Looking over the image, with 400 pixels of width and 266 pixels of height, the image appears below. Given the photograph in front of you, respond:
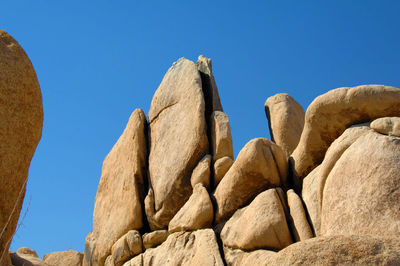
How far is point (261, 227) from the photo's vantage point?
9.03 meters

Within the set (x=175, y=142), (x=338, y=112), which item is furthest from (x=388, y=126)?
(x=175, y=142)

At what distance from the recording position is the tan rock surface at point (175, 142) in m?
12.2

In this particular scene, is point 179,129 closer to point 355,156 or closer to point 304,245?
point 355,156

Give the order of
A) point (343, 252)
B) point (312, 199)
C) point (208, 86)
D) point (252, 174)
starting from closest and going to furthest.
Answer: point (343, 252), point (312, 199), point (252, 174), point (208, 86)

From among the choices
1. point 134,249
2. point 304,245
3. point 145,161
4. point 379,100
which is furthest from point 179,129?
point 304,245

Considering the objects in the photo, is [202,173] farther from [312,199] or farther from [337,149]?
[337,149]

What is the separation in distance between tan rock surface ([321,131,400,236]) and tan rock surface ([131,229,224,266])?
2530mm

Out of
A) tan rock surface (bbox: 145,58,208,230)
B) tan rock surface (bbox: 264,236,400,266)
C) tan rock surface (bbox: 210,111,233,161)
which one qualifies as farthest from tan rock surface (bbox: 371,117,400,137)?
tan rock surface (bbox: 145,58,208,230)

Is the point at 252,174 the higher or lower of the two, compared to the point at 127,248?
higher

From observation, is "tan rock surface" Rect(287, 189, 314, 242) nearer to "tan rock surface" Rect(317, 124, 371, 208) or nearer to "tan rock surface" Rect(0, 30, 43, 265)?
"tan rock surface" Rect(317, 124, 371, 208)

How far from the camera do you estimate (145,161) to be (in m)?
13.7

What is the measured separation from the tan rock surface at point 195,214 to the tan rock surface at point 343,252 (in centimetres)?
634

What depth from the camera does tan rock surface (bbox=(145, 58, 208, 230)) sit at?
12234mm

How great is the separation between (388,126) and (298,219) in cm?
233
